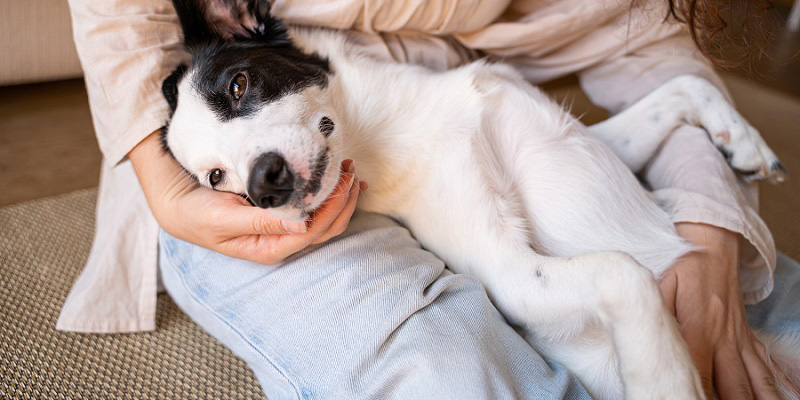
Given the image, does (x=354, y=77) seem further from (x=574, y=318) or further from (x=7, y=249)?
(x=7, y=249)

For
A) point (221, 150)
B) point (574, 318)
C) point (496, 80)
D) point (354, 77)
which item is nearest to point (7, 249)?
point (221, 150)

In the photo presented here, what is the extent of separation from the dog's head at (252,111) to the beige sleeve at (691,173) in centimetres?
91

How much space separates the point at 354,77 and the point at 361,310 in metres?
0.64

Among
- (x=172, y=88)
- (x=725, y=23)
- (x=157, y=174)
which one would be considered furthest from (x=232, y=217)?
(x=725, y=23)

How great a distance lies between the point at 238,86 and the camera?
1.26 metres

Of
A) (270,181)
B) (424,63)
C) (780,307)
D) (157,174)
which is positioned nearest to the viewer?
(270,181)

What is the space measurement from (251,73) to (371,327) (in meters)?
0.66

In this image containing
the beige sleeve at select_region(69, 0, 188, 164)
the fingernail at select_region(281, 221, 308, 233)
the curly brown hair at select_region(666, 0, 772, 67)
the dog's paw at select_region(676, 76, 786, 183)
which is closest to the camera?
the fingernail at select_region(281, 221, 308, 233)

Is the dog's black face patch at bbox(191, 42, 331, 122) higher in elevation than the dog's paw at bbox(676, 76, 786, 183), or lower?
higher

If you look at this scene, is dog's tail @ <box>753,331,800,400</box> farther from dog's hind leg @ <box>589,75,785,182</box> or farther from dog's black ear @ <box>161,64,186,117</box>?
dog's black ear @ <box>161,64,186,117</box>

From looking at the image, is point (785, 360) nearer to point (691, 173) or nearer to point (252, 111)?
point (691, 173)

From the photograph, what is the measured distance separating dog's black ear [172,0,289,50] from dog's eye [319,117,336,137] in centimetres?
33

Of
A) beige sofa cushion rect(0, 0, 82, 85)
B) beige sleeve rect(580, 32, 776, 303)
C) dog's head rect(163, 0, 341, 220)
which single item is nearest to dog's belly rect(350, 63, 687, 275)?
beige sleeve rect(580, 32, 776, 303)

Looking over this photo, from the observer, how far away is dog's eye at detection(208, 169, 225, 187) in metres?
1.27
